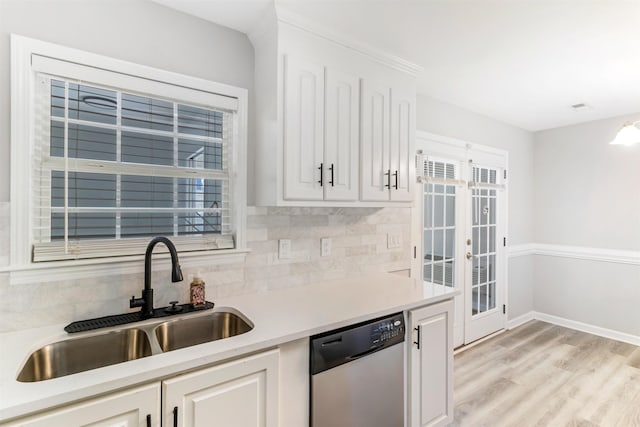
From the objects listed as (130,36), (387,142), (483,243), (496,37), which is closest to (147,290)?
(130,36)

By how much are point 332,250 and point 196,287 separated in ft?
3.12

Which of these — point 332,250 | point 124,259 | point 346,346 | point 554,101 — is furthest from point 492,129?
point 124,259

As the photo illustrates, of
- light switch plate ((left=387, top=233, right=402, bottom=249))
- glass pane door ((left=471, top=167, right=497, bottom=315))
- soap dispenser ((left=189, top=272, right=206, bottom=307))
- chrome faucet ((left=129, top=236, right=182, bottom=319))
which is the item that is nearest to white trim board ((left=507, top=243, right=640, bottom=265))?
glass pane door ((left=471, top=167, right=497, bottom=315))

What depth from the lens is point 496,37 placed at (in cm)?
195

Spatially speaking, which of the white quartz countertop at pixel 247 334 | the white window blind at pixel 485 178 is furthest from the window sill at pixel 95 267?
the white window blind at pixel 485 178

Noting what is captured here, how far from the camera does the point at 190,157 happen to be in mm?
1792

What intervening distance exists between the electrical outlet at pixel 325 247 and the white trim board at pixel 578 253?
2.76 m

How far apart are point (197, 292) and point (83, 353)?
1.66 ft

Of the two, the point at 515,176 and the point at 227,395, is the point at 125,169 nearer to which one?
the point at 227,395

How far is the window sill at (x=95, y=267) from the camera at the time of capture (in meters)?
1.35

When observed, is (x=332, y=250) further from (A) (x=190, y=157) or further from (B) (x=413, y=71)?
(B) (x=413, y=71)

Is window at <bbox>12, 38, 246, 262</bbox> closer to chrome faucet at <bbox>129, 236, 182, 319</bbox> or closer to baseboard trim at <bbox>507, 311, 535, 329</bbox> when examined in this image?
chrome faucet at <bbox>129, 236, 182, 319</bbox>

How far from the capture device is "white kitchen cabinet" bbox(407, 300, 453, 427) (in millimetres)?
1770

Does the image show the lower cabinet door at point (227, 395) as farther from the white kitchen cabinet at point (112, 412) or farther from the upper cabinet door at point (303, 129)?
the upper cabinet door at point (303, 129)
